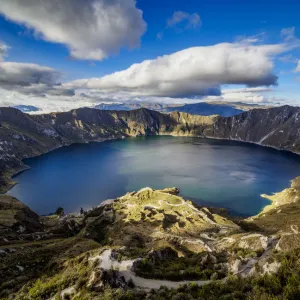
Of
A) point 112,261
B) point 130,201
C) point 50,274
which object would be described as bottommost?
point 130,201

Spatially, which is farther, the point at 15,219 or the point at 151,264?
the point at 15,219

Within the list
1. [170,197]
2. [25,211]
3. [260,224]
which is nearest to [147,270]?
[260,224]

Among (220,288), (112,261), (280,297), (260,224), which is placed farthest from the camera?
(260,224)

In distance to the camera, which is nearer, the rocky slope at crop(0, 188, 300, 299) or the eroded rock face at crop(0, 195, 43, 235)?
the rocky slope at crop(0, 188, 300, 299)

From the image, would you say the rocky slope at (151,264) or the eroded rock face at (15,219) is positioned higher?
the rocky slope at (151,264)

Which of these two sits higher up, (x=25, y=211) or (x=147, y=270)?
(x=147, y=270)

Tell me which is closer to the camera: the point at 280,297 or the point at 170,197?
the point at 280,297

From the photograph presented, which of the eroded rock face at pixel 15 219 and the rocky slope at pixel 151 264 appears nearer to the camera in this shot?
the rocky slope at pixel 151 264

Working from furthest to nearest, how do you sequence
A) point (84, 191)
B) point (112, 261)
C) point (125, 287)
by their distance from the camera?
1. point (84, 191)
2. point (112, 261)
3. point (125, 287)

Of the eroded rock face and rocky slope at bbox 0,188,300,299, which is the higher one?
rocky slope at bbox 0,188,300,299

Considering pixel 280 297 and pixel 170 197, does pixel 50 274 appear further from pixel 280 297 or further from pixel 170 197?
pixel 170 197

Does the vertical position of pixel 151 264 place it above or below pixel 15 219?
above
